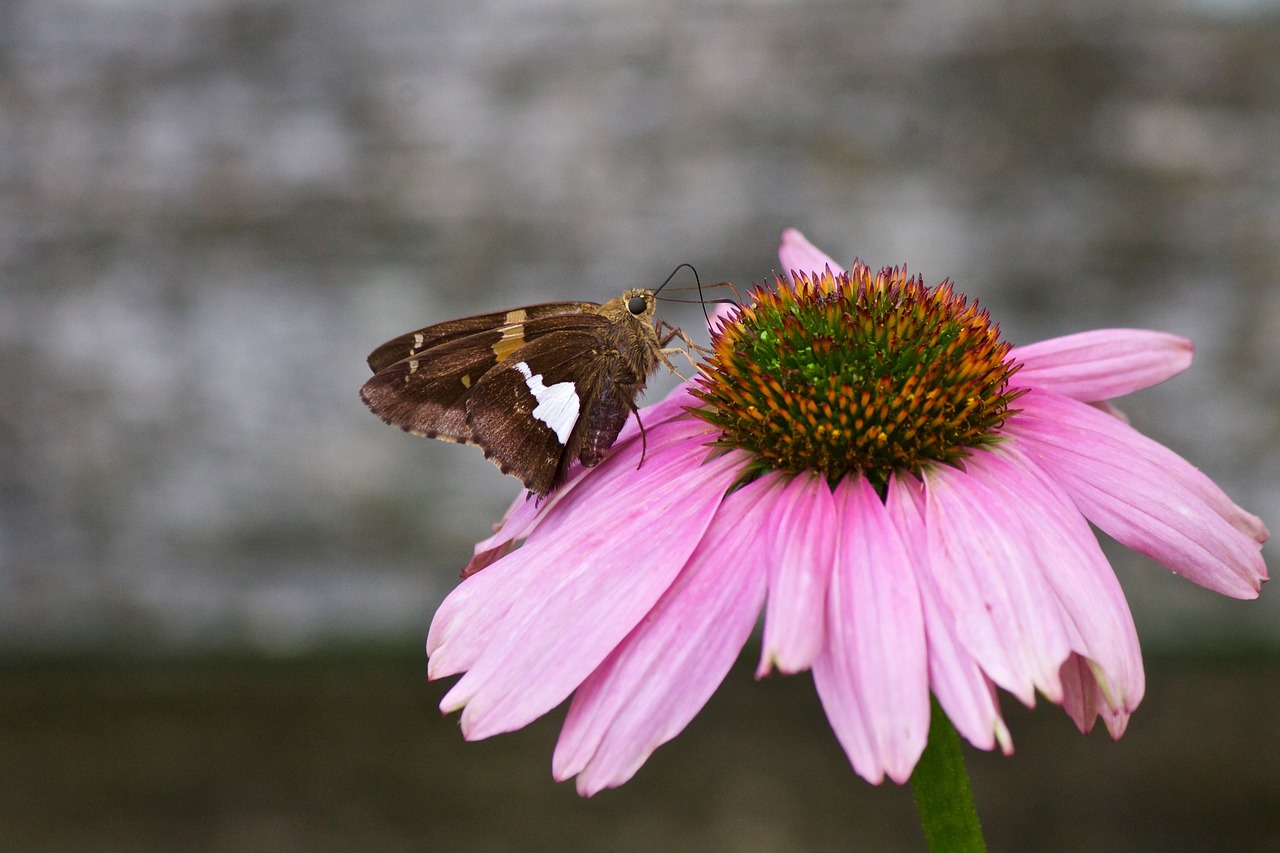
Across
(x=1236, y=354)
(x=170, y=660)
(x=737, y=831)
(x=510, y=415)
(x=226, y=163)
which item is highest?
(x=226, y=163)

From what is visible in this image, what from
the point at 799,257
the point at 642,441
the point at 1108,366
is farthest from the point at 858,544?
the point at 799,257

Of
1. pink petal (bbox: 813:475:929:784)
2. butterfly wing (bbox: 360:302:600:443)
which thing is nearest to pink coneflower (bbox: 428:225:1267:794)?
pink petal (bbox: 813:475:929:784)

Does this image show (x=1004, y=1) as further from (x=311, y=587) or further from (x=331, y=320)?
(x=311, y=587)

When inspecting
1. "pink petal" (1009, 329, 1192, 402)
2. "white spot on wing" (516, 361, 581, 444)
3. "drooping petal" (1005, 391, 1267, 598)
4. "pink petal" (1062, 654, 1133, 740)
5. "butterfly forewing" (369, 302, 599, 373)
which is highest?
"butterfly forewing" (369, 302, 599, 373)

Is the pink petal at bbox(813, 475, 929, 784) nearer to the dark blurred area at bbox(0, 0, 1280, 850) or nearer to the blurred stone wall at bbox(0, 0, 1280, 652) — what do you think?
the dark blurred area at bbox(0, 0, 1280, 850)

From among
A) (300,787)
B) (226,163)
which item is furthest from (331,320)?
(300,787)

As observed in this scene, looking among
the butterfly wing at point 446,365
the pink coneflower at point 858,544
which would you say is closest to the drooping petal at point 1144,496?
the pink coneflower at point 858,544

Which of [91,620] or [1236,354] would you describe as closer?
[1236,354]
